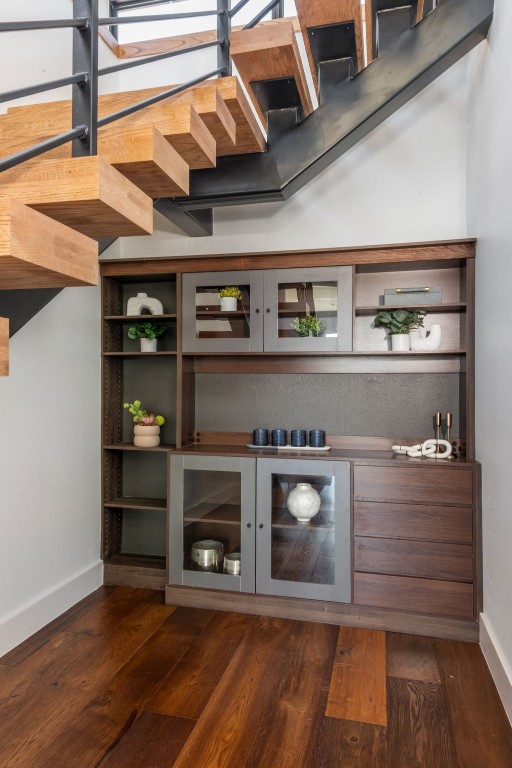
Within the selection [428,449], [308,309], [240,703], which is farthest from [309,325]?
[240,703]

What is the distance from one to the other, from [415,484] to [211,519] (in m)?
1.04

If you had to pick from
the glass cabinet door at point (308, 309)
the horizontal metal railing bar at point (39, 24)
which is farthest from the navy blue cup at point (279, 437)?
the horizontal metal railing bar at point (39, 24)

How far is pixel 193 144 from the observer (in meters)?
1.63

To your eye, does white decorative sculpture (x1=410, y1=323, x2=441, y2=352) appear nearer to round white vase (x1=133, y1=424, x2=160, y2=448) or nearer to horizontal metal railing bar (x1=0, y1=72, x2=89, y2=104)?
round white vase (x1=133, y1=424, x2=160, y2=448)

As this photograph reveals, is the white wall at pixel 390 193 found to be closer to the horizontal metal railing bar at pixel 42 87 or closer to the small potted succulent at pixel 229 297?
the small potted succulent at pixel 229 297

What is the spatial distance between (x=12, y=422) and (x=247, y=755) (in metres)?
1.58

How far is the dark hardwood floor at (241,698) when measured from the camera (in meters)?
1.58

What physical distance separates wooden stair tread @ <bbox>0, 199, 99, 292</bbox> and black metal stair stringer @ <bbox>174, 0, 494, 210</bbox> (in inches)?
46.8

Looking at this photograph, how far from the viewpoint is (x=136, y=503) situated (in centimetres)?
294

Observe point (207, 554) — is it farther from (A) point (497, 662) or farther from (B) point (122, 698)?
(A) point (497, 662)

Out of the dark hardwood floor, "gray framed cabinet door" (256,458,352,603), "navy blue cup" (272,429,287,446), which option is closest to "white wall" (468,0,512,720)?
the dark hardwood floor

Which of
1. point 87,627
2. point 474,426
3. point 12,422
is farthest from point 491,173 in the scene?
point 87,627

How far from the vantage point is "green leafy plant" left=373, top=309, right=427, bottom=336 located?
262 centimetres

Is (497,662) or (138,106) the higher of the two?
(138,106)
